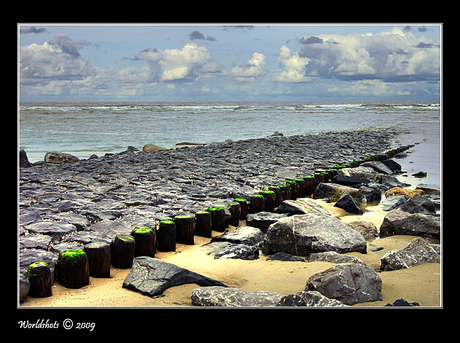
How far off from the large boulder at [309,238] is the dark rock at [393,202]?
8.85ft

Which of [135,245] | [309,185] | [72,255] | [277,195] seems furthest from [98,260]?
[309,185]

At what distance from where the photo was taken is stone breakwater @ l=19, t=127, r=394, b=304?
12.1 feet

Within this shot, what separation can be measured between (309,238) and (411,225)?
165 centimetres

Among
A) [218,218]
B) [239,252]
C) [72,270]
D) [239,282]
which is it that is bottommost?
[239,282]

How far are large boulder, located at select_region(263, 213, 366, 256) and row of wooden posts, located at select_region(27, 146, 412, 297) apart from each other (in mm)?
953

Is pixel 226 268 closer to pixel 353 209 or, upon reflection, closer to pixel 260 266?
pixel 260 266

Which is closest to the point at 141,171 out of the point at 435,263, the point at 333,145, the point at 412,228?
the point at 412,228

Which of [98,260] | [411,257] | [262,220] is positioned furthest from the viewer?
[262,220]

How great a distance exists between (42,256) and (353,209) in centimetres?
497

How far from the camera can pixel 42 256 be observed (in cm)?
306

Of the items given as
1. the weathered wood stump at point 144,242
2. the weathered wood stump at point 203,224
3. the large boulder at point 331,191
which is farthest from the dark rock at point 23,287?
the large boulder at point 331,191

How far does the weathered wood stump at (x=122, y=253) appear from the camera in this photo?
3.39 metres

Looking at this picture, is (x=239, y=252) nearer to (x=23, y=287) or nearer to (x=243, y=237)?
(x=243, y=237)

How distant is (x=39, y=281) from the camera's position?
2.65 metres
